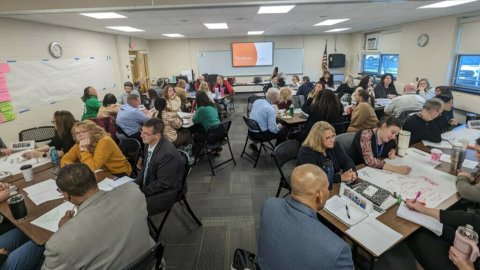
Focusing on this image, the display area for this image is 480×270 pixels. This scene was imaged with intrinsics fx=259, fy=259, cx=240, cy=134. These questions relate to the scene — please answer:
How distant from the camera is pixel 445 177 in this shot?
2.24 m

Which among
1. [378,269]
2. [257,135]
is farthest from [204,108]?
[378,269]

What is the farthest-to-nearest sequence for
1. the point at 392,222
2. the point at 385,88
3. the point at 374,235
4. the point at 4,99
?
the point at 385,88
the point at 4,99
the point at 392,222
the point at 374,235

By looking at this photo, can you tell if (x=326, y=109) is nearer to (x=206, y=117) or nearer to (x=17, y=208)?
(x=206, y=117)

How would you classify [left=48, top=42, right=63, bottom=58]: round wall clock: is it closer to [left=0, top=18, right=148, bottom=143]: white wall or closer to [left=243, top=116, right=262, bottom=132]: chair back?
[left=0, top=18, right=148, bottom=143]: white wall

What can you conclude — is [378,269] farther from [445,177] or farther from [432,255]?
[445,177]

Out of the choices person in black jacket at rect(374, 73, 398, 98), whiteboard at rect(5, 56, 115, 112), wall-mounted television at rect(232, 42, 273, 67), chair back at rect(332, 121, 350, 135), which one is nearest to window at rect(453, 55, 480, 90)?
person in black jacket at rect(374, 73, 398, 98)

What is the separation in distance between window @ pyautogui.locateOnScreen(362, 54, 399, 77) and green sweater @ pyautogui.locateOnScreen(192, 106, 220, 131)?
6877 mm

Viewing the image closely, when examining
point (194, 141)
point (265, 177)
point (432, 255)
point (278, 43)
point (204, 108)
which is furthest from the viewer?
point (278, 43)

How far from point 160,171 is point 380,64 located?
9.60 m

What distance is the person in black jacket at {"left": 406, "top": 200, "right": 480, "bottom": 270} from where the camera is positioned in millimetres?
1610

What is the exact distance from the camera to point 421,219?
1689 mm

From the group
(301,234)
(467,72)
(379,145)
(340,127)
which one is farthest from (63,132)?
(467,72)

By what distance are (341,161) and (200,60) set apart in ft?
33.5

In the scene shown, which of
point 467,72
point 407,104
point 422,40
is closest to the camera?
point 407,104
